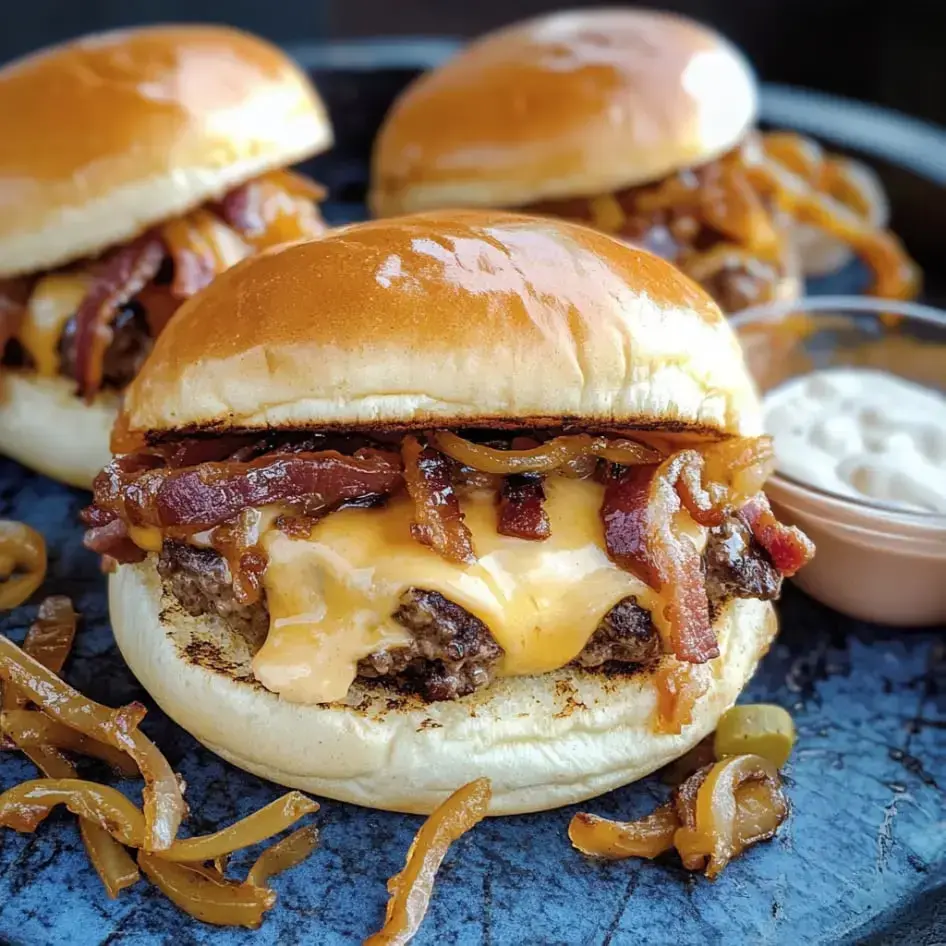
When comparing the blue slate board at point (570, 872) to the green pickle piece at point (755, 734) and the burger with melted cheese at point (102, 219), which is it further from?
the burger with melted cheese at point (102, 219)

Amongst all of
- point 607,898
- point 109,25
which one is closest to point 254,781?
point 607,898

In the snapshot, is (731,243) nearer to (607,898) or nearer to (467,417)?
(467,417)

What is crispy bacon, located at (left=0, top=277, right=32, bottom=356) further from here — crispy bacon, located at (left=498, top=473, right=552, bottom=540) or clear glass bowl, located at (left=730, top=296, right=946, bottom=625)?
clear glass bowl, located at (left=730, top=296, right=946, bottom=625)

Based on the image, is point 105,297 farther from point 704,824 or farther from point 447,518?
point 704,824

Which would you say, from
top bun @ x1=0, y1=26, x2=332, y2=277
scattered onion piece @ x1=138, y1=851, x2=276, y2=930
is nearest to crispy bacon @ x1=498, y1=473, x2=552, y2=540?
scattered onion piece @ x1=138, y1=851, x2=276, y2=930

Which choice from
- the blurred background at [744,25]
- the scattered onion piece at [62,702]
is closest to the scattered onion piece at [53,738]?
the scattered onion piece at [62,702]

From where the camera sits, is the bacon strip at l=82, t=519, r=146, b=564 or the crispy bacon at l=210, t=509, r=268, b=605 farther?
the bacon strip at l=82, t=519, r=146, b=564
